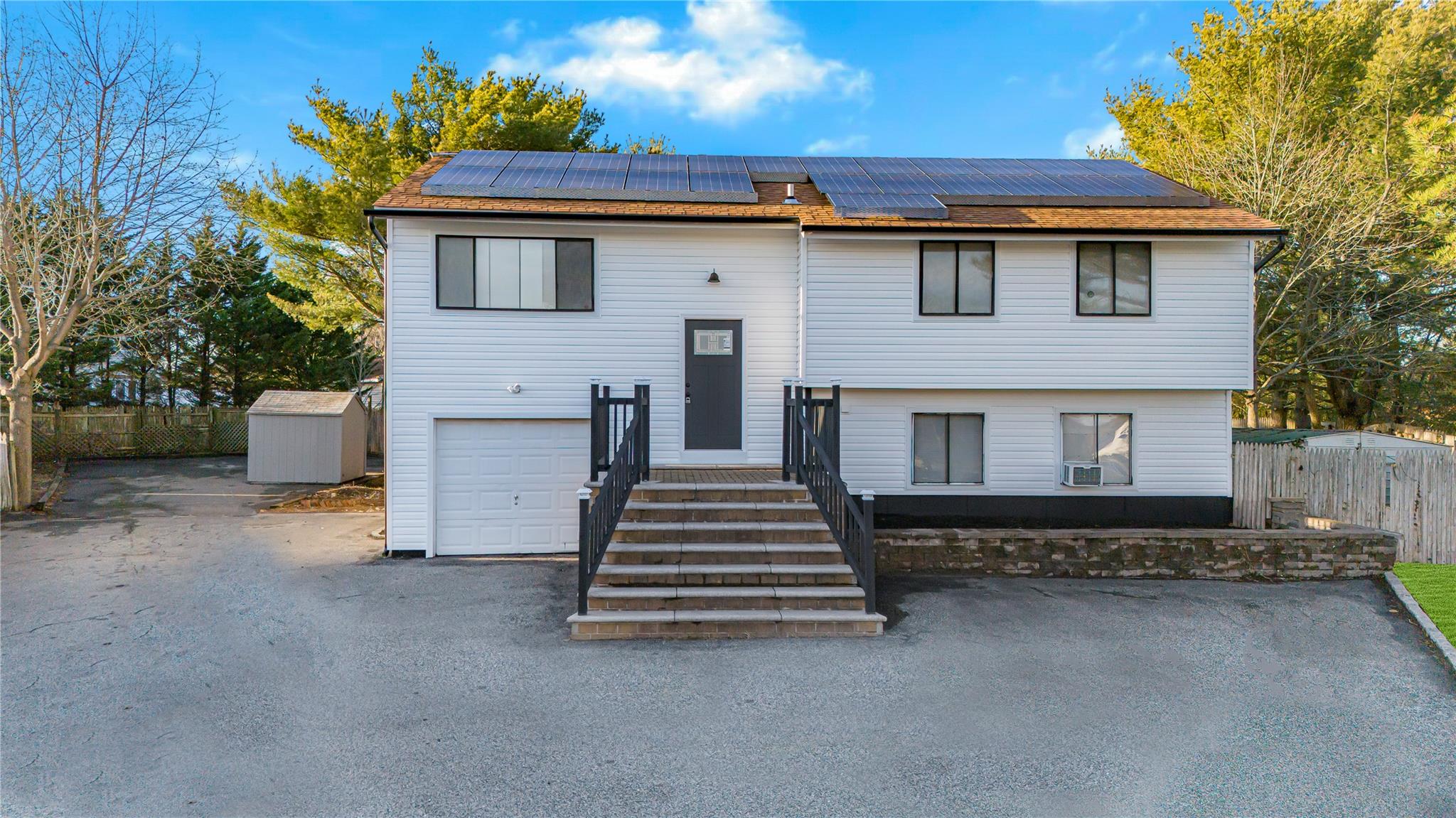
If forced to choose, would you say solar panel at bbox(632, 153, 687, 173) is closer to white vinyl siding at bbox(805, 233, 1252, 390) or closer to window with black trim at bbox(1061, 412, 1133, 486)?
white vinyl siding at bbox(805, 233, 1252, 390)

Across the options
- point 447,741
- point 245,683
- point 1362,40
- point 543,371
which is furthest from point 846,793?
point 1362,40

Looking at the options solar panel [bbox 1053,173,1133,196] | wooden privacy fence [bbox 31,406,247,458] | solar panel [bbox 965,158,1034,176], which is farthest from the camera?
wooden privacy fence [bbox 31,406,247,458]

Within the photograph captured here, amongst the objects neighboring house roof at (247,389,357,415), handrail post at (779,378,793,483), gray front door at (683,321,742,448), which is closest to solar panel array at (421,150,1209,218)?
gray front door at (683,321,742,448)

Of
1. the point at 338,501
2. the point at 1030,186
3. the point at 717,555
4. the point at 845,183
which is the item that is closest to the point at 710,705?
the point at 717,555

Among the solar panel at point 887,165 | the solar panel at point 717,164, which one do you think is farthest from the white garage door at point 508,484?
the solar panel at point 887,165

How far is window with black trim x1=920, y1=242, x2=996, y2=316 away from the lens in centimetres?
978

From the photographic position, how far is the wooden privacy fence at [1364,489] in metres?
10.5

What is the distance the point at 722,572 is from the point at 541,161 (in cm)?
861

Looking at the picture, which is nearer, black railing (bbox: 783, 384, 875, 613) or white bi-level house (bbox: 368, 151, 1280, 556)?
black railing (bbox: 783, 384, 875, 613)

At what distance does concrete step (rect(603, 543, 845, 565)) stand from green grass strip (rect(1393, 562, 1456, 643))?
6.21 meters

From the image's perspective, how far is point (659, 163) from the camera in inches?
493

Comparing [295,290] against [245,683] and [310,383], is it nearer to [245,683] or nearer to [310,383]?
[310,383]

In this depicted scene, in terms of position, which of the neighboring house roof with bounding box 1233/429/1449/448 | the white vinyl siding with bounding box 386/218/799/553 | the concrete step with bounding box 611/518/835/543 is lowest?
the concrete step with bounding box 611/518/835/543

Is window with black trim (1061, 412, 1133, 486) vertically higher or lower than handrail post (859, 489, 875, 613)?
higher
